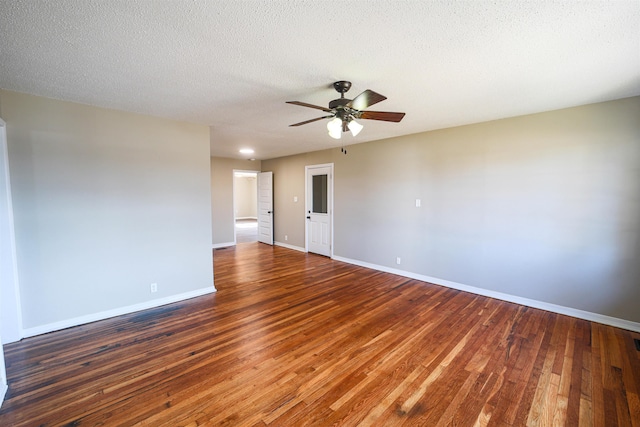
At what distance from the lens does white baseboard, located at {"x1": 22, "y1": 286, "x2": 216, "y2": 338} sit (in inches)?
111

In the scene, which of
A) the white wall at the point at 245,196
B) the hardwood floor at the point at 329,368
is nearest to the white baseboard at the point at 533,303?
the hardwood floor at the point at 329,368

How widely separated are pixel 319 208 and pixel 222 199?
2884 millimetres

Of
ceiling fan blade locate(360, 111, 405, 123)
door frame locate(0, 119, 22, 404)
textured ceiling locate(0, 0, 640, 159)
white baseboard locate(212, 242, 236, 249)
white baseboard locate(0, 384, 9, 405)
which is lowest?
white baseboard locate(0, 384, 9, 405)

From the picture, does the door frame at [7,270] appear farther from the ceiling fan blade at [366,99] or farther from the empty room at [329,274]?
the ceiling fan blade at [366,99]

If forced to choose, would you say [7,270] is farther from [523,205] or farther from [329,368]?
[523,205]

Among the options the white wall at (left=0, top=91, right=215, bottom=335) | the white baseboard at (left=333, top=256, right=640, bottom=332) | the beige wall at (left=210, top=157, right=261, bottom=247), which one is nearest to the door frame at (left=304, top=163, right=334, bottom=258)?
the white baseboard at (left=333, top=256, right=640, bottom=332)

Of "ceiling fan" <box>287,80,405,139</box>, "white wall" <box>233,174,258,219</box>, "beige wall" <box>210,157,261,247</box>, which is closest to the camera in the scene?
"ceiling fan" <box>287,80,405,139</box>

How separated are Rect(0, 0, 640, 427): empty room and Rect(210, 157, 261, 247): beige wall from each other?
2744mm

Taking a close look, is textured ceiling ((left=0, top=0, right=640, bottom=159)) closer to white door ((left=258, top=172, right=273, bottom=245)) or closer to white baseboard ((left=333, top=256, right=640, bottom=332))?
white baseboard ((left=333, top=256, right=640, bottom=332))

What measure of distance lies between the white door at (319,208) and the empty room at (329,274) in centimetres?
153

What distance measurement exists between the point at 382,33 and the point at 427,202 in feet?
10.6

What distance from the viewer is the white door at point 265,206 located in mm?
7723

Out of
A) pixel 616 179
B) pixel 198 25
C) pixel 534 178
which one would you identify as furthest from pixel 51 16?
pixel 616 179

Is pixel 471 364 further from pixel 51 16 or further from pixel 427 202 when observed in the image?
pixel 51 16
